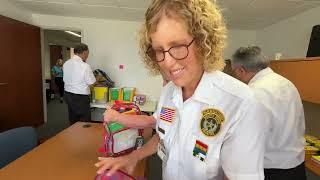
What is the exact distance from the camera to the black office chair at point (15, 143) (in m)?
1.54

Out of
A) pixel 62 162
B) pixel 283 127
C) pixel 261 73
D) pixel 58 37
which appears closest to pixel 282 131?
pixel 283 127

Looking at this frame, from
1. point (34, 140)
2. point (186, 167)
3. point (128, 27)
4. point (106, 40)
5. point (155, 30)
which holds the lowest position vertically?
point (34, 140)

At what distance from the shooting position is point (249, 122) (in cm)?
67

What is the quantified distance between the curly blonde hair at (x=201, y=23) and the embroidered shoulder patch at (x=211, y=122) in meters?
0.15

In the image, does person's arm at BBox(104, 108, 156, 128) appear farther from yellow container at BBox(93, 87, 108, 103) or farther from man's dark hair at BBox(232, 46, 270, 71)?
yellow container at BBox(93, 87, 108, 103)

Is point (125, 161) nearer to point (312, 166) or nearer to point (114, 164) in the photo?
point (114, 164)

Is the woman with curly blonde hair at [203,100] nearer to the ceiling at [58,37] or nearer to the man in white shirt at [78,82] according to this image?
the man in white shirt at [78,82]

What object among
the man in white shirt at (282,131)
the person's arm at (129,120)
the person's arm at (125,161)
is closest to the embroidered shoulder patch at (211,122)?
the person's arm at (125,161)

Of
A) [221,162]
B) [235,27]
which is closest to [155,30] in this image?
[221,162]

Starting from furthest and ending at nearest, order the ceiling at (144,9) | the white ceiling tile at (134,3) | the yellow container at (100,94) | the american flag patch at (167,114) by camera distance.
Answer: the yellow container at (100,94), the white ceiling tile at (134,3), the ceiling at (144,9), the american flag patch at (167,114)

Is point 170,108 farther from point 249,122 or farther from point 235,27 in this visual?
point 235,27

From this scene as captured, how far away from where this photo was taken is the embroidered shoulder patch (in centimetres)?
74

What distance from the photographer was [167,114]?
95cm

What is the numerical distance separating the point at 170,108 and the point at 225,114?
279 mm
